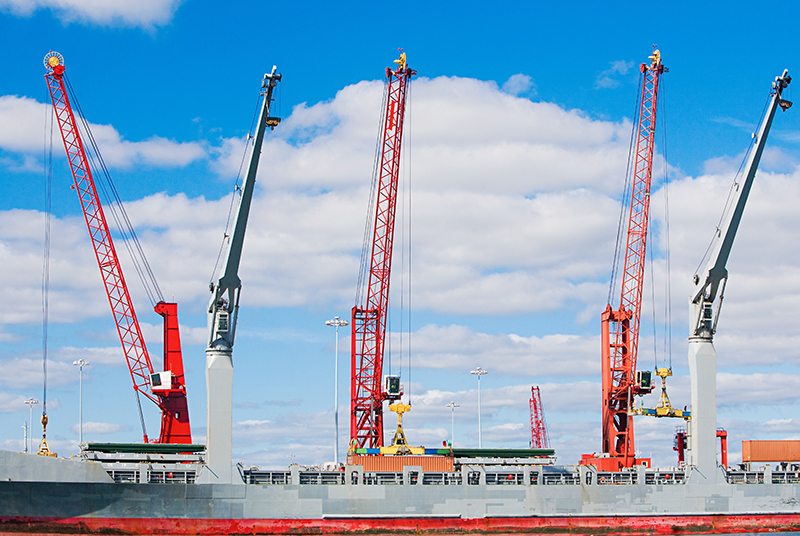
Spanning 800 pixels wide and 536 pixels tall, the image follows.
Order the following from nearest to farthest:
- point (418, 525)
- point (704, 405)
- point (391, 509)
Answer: point (418, 525)
point (391, 509)
point (704, 405)

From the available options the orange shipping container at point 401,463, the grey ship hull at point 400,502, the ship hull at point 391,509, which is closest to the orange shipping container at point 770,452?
the grey ship hull at point 400,502

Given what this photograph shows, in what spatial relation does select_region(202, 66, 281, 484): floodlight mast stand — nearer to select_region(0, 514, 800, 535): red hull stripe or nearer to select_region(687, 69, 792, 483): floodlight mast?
select_region(0, 514, 800, 535): red hull stripe

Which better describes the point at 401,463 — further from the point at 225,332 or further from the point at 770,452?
the point at 770,452

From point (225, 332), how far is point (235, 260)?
15.9 feet

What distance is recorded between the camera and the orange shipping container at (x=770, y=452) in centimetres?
6694

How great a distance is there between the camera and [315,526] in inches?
2227

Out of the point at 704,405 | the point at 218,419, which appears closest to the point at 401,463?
the point at 218,419

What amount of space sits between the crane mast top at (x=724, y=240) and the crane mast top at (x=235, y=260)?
107 feet

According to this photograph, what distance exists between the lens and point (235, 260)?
57000mm

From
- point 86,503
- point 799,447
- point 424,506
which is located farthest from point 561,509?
point 86,503

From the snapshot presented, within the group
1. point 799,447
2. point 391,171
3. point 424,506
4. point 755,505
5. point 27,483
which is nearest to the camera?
point 27,483

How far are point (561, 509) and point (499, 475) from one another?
15.9 feet

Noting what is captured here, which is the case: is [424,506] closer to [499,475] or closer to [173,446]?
[499,475]

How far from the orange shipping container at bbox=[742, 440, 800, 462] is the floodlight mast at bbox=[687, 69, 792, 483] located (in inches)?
279
